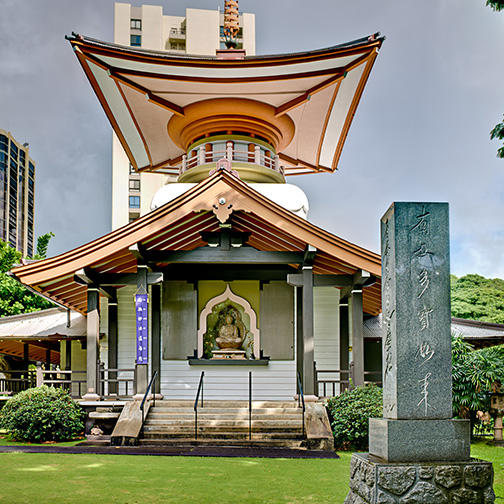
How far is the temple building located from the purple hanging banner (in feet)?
0.08

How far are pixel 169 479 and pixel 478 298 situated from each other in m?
37.9

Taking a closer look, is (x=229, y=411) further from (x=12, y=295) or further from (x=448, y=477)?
(x=12, y=295)

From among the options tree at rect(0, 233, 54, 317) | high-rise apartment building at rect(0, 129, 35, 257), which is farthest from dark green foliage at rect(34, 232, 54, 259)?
high-rise apartment building at rect(0, 129, 35, 257)

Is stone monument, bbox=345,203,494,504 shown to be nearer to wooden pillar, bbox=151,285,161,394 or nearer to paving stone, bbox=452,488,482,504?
paving stone, bbox=452,488,482,504

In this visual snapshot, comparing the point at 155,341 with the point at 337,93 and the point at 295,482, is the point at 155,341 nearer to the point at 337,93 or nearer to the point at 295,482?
the point at 295,482

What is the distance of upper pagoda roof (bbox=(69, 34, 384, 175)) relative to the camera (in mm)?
19562

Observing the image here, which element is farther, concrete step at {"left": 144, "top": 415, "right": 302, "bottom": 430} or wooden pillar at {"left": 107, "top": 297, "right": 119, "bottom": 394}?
wooden pillar at {"left": 107, "top": 297, "right": 119, "bottom": 394}

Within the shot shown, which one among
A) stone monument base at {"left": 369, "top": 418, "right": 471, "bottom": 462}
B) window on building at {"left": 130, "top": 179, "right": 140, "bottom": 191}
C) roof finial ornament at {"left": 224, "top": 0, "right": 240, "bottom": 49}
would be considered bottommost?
stone monument base at {"left": 369, "top": 418, "right": 471, "bottom": 462}

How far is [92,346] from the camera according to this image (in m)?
15.5

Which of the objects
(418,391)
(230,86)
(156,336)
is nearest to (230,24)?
(230,86)

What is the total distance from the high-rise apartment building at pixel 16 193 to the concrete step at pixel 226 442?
218 ft

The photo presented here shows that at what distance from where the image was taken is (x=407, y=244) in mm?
7098

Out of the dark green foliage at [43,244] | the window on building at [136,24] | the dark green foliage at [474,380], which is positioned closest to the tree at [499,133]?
the dark green foliage at [474,380]

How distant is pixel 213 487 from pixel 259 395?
8589mm
